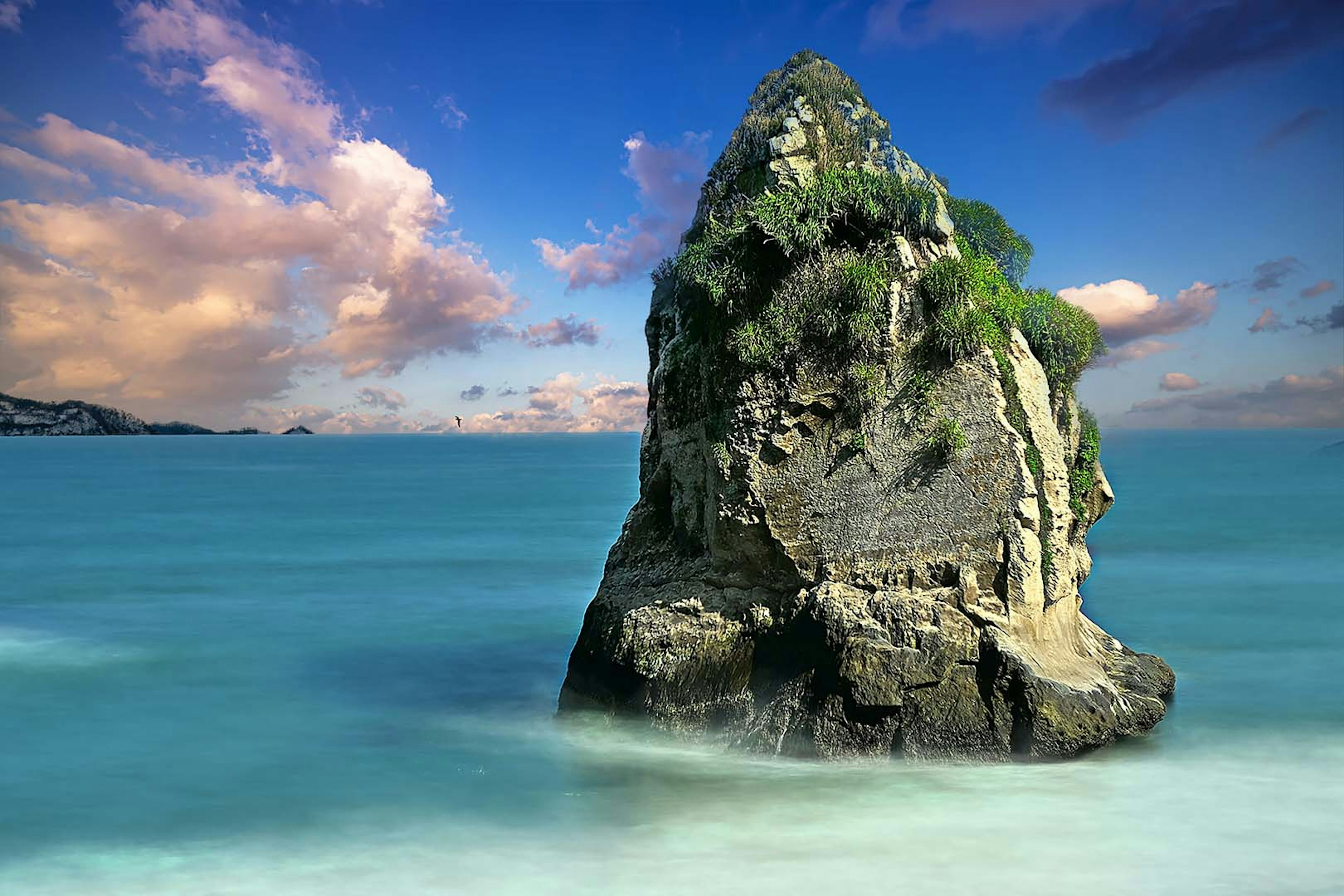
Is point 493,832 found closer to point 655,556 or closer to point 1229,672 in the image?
point 655,556

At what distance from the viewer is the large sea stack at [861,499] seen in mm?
9867

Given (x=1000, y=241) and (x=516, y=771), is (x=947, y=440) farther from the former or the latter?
(x=516, y=771)

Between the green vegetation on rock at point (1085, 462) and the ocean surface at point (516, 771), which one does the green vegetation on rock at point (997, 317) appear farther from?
the ocean surface at point (516, 771)

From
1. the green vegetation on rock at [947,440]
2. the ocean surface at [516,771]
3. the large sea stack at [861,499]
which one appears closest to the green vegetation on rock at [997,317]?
the large sea stack at [861,499]

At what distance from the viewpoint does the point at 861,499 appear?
10.2 metres

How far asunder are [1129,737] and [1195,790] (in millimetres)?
982

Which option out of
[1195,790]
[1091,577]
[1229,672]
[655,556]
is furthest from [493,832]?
[1091,577]

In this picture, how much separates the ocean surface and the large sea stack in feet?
1.55

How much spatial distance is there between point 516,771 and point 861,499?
398 cm

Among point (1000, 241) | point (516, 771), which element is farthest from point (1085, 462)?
point (516, 771)

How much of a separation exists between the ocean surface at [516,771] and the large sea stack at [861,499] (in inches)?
18.7

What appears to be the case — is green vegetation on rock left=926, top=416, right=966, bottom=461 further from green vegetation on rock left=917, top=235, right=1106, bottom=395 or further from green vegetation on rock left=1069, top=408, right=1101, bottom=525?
green vegetation on rock left=1069, top=408, right=1101, bottom=525

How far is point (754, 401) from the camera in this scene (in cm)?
1030

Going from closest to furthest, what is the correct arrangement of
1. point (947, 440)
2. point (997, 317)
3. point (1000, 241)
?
point (947, 440) → point (997, 317) → point (1000, 241)
